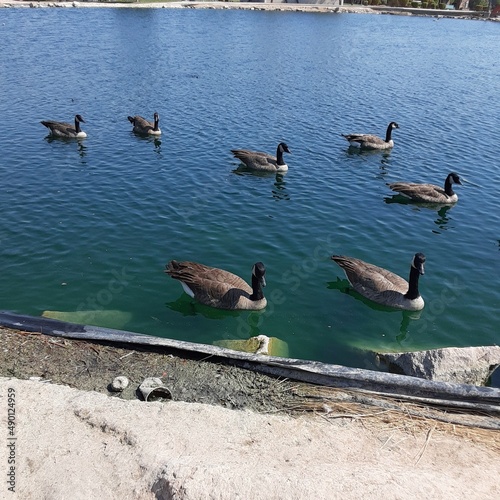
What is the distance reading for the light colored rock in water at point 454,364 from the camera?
431 inches

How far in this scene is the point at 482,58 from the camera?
57375 mm

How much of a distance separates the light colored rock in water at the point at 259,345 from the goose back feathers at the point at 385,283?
3741 mm

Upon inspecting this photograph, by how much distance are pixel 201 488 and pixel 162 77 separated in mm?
39276

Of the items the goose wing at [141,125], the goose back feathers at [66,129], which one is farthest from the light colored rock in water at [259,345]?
the goose back feathers at [66,129]

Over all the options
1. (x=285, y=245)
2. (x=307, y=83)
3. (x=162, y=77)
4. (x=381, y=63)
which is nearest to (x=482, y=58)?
(x=381, y=63)

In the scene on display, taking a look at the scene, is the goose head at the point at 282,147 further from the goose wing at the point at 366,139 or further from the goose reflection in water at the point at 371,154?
the goose wing at the point at 366,139

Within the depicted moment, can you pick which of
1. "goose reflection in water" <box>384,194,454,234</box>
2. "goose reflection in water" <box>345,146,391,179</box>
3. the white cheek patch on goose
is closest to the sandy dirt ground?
the white cheek patch on goose

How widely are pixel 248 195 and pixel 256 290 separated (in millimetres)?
8677

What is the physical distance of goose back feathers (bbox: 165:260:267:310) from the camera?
47.5 feet

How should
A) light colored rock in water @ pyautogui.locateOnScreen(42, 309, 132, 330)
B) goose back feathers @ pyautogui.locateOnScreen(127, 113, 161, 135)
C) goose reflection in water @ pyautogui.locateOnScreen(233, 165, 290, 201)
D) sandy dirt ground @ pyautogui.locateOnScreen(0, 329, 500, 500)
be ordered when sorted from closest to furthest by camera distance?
sandy dirt ground @ pyautogui.locateOnScreen(0, 329, 500, 500) → light colored rock in water @ pyautogui.locateOnScreen(42, 309, 132, 330) → goose reflection in water @ pyautogui.locateOnScreen(233, 165, 290, 201) → goose back feathers @ pyautogui.locateOnScreen(127, 113, 161, 135)

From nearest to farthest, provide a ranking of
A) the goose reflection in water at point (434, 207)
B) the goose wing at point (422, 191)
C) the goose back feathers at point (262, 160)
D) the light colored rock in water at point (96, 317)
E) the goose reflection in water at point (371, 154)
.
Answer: the light colored rock in water at point (96, 317)
the goose reflection in water at point (434, 207)
the goose wing at point (422, 191)
the goose back feathers at point (262, 160)
the goose reflection in water at point (371, 154)

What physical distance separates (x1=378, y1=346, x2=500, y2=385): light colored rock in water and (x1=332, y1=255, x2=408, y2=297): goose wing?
391 cm

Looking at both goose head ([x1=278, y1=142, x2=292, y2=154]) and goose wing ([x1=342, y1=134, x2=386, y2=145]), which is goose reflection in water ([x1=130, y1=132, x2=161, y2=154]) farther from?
goose wing ([x1=342, y1=134, x2=386, y2=145])

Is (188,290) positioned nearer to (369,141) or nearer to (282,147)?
(282,147)
